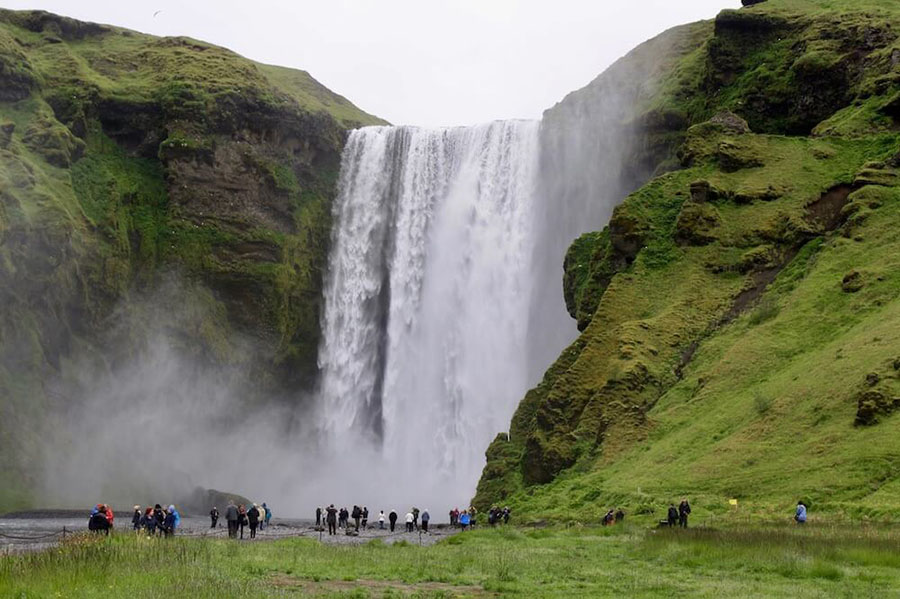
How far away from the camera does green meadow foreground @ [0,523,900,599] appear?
2080 cm

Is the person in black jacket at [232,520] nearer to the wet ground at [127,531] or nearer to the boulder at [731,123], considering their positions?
the wet ground at [127,531]

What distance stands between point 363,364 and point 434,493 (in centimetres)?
1770

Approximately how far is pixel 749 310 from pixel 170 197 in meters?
59.6

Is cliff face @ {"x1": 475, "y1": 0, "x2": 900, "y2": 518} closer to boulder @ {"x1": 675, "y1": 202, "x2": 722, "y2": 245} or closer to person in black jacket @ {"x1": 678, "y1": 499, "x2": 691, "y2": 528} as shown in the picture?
boulder @ {"x1": 675, "y1": 202, "x2": 722, "y2": 245}

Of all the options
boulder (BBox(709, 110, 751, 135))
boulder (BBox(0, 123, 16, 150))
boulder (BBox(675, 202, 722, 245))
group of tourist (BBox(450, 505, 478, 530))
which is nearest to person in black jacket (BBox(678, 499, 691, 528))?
group of tourist (BBox(450, 505, 478, 530))

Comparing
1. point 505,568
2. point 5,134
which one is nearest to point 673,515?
point 505,568

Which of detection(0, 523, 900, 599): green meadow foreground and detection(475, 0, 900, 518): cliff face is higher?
detection(475, 0, 900, 518): cliff face

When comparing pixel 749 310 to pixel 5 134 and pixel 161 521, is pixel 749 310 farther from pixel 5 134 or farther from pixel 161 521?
pixel 5 134

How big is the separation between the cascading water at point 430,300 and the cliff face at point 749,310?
17958 millimetres

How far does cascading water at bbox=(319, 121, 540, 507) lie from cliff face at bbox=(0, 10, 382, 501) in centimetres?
406

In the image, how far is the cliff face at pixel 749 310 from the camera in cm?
3862

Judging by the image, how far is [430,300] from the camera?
88.8m

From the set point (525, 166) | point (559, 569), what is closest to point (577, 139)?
point (525, 166)

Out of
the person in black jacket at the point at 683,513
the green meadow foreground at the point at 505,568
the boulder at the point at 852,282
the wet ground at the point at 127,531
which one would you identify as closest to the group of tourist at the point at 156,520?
the wet ground at the point at 127,531
